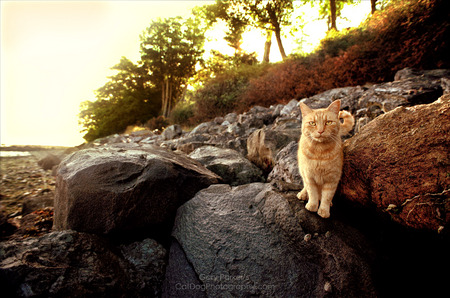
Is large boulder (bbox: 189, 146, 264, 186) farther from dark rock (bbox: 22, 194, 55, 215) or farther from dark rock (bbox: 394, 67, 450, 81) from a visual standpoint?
dark rock (bbox: 394, 67, 450, 81)

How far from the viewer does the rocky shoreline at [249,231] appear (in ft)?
4.95

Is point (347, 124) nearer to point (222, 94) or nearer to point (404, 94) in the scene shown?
point (404, 94)

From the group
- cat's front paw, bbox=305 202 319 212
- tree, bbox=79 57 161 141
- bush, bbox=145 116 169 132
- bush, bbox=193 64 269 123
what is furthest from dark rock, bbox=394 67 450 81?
tree, bbox=79 57 161 141

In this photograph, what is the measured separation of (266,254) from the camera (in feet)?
5.82

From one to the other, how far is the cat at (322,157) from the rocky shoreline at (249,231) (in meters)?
0.14

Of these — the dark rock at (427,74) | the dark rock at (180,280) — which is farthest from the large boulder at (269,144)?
the dark rock at (427,74)

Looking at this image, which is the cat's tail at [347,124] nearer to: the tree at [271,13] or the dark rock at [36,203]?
the dark rock at [36,203]

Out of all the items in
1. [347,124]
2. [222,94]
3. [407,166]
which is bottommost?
[407,166]

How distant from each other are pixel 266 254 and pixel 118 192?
1572 millimetres

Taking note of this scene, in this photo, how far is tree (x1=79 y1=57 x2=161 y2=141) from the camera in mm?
19078

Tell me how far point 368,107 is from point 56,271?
524 centimetres

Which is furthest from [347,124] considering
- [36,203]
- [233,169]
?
[36,203]

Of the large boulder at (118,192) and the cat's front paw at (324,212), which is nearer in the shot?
the cat's front paw at (324,212)

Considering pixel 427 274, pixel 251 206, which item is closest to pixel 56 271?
pixel 251 206
